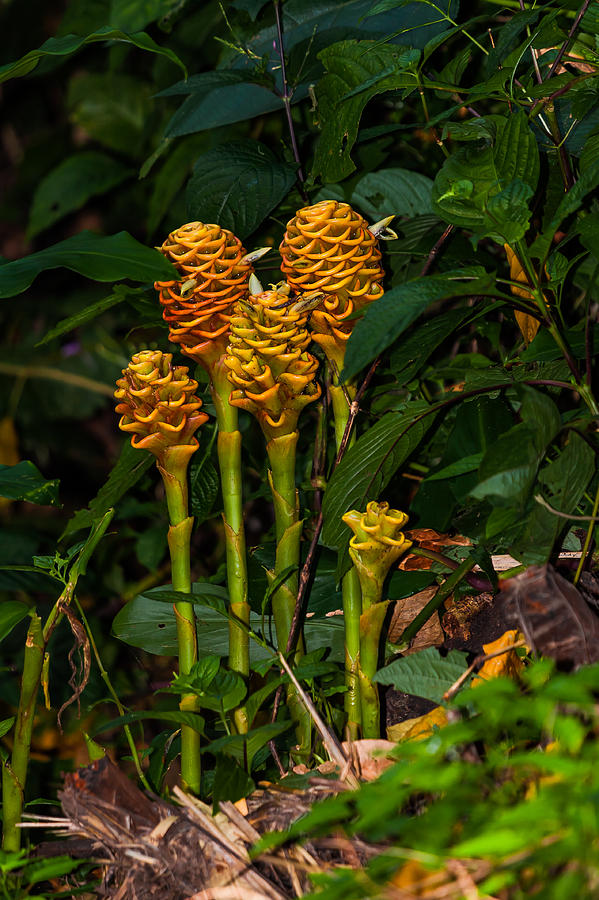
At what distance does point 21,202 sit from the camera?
1881 mm

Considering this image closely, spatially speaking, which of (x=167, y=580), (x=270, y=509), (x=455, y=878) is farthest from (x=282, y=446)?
(x=167, y=580)

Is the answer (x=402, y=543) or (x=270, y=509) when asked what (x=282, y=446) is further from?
(x=270, y=509)

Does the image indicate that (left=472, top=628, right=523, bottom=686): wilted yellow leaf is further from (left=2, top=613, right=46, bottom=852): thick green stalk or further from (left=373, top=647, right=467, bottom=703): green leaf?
(left=2, top=613, right=46, bottom=852): thick green stalk

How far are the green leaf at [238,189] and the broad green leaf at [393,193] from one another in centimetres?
10

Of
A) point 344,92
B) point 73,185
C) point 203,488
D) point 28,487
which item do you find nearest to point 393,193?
point 344,92

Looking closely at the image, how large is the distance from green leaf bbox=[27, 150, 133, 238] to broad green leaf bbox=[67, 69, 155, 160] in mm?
48

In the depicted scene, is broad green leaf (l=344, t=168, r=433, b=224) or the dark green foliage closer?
the dark green foliage

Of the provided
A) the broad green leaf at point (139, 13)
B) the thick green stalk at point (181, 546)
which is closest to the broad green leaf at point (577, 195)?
the thick green stalk at point (181, 546)

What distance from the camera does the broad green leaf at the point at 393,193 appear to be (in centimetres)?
83

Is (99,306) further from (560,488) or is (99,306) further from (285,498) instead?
(560,488)

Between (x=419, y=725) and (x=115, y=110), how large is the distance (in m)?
1.40

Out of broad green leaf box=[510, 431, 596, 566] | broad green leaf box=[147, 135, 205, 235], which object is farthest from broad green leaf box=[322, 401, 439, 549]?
broad green leaf box=[147, 135, 205, 235]

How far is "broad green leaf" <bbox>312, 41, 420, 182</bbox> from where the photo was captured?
68cm

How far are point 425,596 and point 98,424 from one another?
48.2 inches
